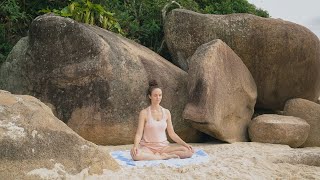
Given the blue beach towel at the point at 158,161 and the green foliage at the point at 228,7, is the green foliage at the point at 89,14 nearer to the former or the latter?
the blue beach towel at the point at 158,161

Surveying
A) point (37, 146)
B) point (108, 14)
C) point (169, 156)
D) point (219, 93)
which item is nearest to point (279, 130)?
point (219, 93)

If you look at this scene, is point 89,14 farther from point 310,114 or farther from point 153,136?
point 310,114

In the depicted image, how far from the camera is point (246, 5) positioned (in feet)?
46.1

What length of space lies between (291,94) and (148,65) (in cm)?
369

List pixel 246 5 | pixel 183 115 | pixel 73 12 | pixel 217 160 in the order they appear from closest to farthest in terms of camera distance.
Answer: pixel 217 160, pixel 183 115, pixel 73 12, pixel 246 5

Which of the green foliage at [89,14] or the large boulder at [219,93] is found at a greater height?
the green foliage at [89,14]

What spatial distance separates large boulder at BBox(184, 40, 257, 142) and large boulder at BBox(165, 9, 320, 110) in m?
0.58

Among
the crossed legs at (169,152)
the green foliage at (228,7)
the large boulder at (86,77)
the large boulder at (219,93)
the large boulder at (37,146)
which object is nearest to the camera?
the large boulder at (37,146)

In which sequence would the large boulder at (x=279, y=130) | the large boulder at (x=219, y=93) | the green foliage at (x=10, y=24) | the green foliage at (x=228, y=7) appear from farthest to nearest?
1. the green foliage at (x=228, y=7)
2. the green foliage at (x=10, y=24)
3. the large boulder at (x=279, y=130)
4. the large boulder at (x=219, y=93)

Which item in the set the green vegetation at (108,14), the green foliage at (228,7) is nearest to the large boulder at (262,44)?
the green vegetation at (108,14)

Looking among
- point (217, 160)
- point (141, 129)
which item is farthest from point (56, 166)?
point (217, 160)

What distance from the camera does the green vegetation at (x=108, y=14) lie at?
31.9 ft

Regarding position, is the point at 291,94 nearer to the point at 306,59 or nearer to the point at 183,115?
the point at 306,59

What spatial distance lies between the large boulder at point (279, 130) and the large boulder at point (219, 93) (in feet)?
1.06
